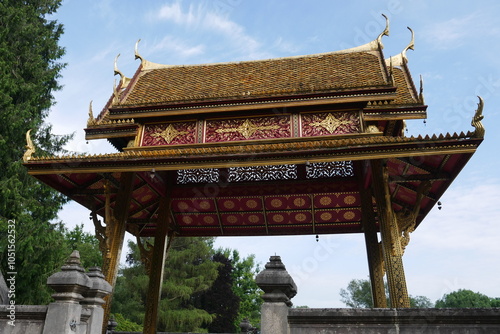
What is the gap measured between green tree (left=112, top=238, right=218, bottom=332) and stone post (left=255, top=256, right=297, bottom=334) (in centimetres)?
2551

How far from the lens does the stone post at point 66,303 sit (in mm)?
5125

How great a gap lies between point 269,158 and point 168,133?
3310mm

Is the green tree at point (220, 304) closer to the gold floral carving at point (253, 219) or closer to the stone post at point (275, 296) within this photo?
the gold floral carving at point (253, 219)

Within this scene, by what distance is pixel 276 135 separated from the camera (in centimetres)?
890

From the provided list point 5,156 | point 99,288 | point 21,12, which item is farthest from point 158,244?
point 21,12

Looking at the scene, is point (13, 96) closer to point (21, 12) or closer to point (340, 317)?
point (21, 12)

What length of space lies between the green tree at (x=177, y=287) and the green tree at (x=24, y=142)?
47.6 feet

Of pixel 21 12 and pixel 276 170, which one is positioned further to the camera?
pixel 21 12

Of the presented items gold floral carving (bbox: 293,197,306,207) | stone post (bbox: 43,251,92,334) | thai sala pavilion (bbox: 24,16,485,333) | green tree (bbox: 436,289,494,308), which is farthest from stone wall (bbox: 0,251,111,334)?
green tree (bbox: 436,289,494,308)

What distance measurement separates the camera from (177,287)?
2852cm

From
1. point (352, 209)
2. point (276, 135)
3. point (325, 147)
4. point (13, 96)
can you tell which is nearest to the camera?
point (325, 147)

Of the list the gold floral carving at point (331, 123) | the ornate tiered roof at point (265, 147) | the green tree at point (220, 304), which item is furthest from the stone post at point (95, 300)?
the green tree at point (220, 304)

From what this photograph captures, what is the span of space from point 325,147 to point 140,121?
507 centimetres

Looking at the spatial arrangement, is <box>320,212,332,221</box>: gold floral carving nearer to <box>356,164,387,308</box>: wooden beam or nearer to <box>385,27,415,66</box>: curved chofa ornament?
<box>356,164,387,308</box>: wooden beam
